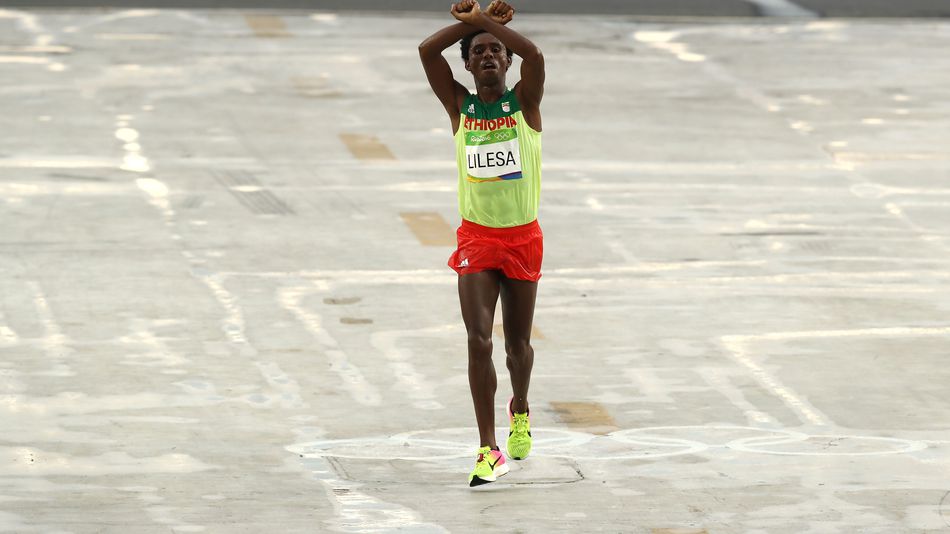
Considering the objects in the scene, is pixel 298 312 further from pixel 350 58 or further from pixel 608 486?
pixel 350 58

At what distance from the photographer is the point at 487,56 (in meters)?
8.59

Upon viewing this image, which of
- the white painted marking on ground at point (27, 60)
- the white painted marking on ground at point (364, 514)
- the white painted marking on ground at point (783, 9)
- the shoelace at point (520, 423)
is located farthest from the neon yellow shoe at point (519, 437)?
Result: the white painted marking on ground at point (783, 9)

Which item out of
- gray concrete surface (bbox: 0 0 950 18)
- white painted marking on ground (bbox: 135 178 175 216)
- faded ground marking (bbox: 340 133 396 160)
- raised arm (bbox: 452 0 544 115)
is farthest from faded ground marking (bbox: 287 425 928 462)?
gray concrete surface (bbox: 0 0 950 18)

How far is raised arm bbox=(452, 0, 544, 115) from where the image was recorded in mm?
8484

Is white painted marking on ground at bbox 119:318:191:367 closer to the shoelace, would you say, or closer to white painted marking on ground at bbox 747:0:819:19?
the shoelace

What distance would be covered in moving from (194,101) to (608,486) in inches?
511

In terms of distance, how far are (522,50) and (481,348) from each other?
4.58 feet

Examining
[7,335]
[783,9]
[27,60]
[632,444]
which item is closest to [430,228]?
[7,335]

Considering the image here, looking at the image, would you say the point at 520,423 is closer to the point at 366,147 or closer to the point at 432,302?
the point at 432,302

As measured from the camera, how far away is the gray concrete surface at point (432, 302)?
8.53m

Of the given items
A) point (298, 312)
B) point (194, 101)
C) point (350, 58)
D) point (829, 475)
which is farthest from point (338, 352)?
point (350, 58)

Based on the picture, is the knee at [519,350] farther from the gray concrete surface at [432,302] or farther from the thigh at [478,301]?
the gray concrete surface at [432,302]

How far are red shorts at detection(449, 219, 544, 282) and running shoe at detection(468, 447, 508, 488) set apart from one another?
2.80ft

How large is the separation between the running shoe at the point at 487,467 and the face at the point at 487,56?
172 cm
